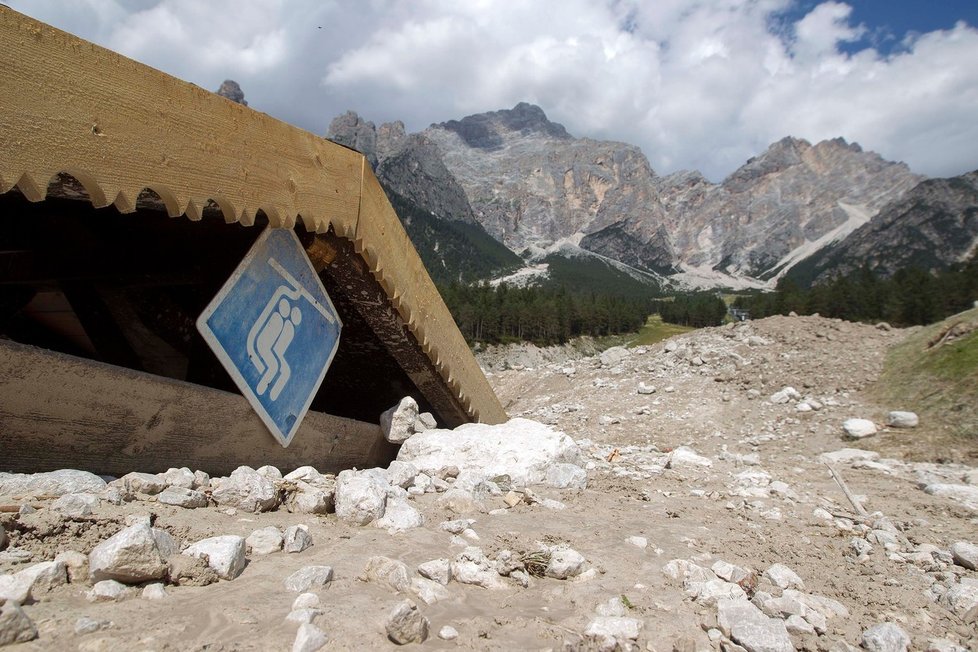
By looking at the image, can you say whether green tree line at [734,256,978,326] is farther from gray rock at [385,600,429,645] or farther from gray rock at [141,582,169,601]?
gray rock at [141,582,169,601]

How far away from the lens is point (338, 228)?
4.56m

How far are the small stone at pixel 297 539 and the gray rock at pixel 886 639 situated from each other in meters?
2.72

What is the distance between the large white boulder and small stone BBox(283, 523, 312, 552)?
2115 millimetres

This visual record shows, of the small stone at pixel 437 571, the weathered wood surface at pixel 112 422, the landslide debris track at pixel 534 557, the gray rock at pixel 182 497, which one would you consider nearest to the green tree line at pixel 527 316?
the landslide debris track at pixel 534 557

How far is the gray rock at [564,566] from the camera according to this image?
289 centimetres

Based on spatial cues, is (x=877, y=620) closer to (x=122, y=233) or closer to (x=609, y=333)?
(x=122, y=233)

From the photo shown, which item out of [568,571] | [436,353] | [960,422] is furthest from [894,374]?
[568,571]

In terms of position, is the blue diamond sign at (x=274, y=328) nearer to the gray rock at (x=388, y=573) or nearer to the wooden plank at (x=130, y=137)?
the wooden plank at (x=130, y=137)

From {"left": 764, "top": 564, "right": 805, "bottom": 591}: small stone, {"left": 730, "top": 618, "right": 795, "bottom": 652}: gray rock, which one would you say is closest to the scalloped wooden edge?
{"left": 730, "top": 618, "right": 795, "bottom": 652}: gray rock

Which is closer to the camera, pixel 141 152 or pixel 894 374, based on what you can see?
pixel 141 152

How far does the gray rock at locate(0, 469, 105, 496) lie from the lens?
2766 millimetres

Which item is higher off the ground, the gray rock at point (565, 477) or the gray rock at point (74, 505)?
the gray rock at point (74, 505)

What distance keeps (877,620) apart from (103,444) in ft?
15.2

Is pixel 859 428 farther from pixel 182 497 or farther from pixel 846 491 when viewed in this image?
pixel 182 497
